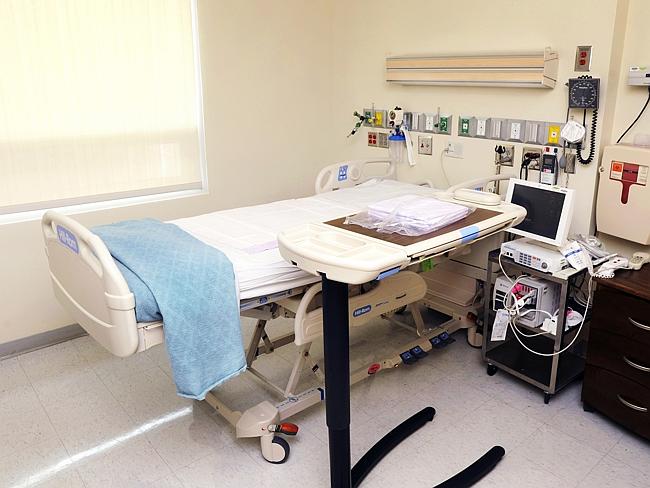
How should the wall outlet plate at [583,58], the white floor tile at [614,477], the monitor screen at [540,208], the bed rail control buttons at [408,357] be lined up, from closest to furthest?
the white floor tile at [614,477]
the monitor screen at [540,208]
the wall outlet plate at [583,58]
the bed rail control buttons at [408,357]

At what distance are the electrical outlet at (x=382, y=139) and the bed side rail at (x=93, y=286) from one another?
214cm

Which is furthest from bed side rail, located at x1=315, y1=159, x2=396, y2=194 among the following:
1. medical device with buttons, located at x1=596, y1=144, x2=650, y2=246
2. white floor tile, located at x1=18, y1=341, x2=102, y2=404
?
white floor tile, located at x1=18, y1=341, x2=102, y2=404

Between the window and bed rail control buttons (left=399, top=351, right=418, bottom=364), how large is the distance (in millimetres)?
1697

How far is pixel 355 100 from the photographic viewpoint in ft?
12.3

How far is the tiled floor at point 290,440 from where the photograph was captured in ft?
6.97

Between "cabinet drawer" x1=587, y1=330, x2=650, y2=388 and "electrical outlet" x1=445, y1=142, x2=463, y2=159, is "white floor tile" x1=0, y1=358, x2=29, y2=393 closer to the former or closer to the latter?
"electrical outlet" x1=445, y1=142, x2=463, y2=159

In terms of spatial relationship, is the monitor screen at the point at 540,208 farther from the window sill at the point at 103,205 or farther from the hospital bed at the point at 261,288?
the window sill at the point at 103,205

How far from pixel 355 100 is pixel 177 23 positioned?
124 centimetres

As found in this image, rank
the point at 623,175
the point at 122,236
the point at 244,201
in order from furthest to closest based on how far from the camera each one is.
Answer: the point at 244,201 → the point at 623,175 → the point at 122,236

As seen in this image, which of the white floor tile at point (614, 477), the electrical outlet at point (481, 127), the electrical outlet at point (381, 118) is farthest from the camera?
the electrical outlet at point (381, 118)

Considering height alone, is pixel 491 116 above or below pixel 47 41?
below

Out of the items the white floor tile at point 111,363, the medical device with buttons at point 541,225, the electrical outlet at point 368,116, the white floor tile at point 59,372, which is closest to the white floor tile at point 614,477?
the medical device with buttons at point 541,225

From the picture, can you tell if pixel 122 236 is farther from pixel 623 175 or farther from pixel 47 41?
pixel 623 175

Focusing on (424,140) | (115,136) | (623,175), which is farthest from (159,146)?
(623,175)
